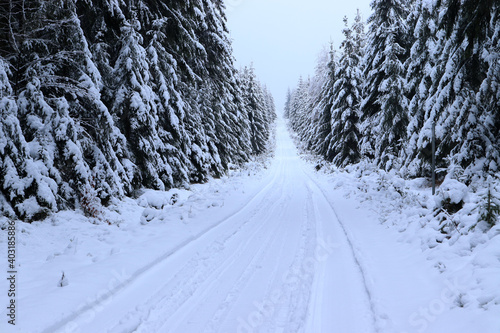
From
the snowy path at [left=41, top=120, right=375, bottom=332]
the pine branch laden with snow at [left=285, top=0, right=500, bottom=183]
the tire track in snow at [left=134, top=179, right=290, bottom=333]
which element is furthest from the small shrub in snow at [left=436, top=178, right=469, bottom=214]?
the tire track in snow at [left=134, top=179, right=290, bottom=333]

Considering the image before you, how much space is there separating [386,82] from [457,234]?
519 inches

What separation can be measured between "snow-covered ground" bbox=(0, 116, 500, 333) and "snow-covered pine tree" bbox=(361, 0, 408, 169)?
890 cm

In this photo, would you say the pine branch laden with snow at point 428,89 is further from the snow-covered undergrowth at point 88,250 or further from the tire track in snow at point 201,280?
the snow-covered undergrowth at point 88,250

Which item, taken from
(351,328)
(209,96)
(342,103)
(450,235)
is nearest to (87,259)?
(351,328)

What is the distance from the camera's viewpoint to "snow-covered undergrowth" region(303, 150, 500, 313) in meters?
3.95

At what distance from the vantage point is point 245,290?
4719 millimetres

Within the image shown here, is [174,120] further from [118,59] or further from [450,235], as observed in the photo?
[450,235]

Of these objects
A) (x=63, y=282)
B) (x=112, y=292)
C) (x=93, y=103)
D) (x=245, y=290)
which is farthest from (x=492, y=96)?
(x=93, y=103)

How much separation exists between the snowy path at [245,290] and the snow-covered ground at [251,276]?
0.02 meters

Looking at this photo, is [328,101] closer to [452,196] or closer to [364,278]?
[452,196]

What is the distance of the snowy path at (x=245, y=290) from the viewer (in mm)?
3826

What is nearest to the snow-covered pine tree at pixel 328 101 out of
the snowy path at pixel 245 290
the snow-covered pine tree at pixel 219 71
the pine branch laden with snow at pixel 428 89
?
the pine branch laden with snow at pixel 428 89

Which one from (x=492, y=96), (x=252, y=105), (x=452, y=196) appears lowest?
(x=452, y=196)

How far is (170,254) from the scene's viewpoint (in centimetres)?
639
